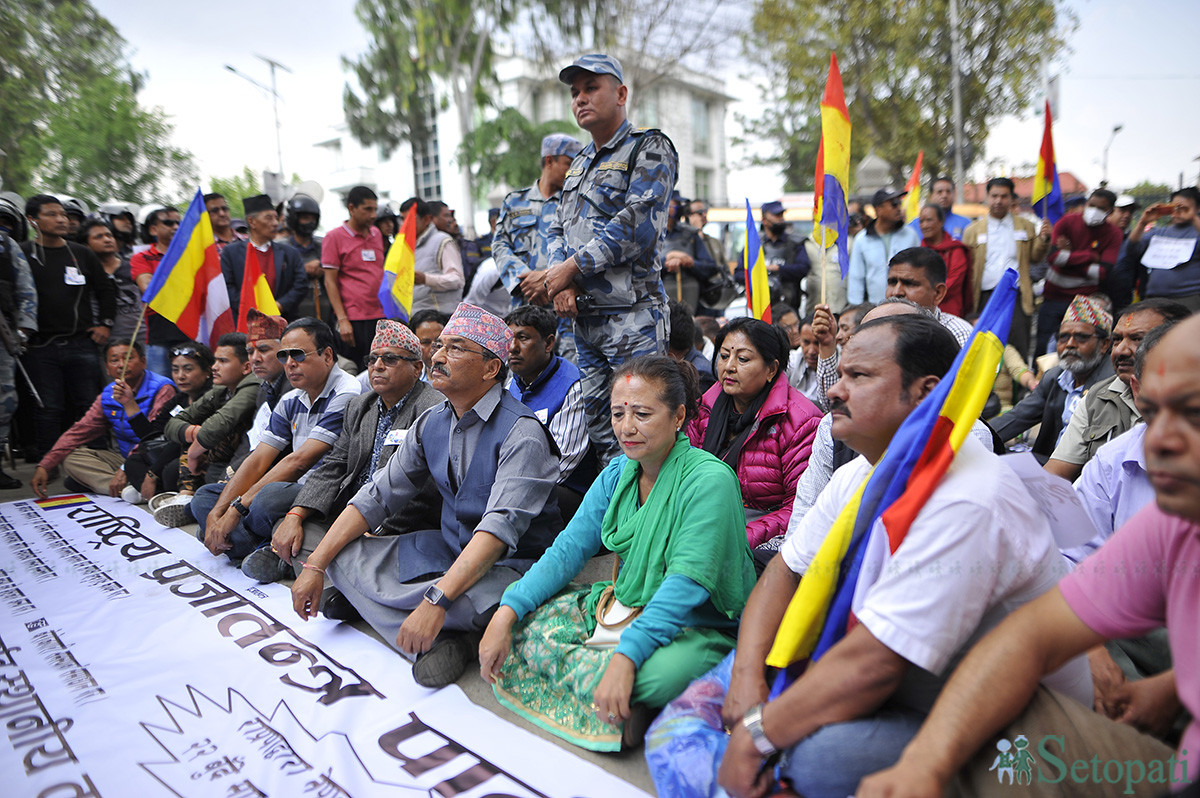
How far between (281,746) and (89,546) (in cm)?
295

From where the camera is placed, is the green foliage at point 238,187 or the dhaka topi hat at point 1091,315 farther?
the green foliage at point 238,187

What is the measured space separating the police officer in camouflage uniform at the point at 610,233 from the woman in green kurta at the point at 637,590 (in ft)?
3.53

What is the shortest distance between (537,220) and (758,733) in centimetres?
375

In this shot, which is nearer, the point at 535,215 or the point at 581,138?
the point at 535,215

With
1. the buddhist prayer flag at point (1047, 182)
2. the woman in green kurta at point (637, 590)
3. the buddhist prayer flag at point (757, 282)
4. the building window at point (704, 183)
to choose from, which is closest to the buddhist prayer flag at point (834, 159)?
the buddhist prayer flag at point (757, 282)

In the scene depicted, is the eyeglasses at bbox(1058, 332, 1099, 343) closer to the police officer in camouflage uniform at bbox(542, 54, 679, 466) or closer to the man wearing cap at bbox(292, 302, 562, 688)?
the police officer in camouflage uniform at bbox(542, 54, 679, 466)

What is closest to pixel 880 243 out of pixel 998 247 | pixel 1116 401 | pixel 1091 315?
pixel 998 247

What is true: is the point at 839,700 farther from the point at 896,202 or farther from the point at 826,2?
the point at 826,2

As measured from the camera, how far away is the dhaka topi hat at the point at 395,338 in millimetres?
3641

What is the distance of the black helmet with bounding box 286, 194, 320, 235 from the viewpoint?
706 cm

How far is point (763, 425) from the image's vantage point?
3186 millimetres

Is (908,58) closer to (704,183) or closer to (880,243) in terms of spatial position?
(880,243)

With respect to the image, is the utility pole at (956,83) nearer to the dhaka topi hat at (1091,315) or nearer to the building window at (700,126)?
the dhaka topi hat at (1091,315)

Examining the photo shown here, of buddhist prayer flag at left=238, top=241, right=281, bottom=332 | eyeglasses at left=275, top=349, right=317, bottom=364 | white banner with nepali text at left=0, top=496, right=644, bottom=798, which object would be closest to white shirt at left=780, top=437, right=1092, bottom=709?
white banner with nepali text at left=0, top=496, right=644, bottom=798
